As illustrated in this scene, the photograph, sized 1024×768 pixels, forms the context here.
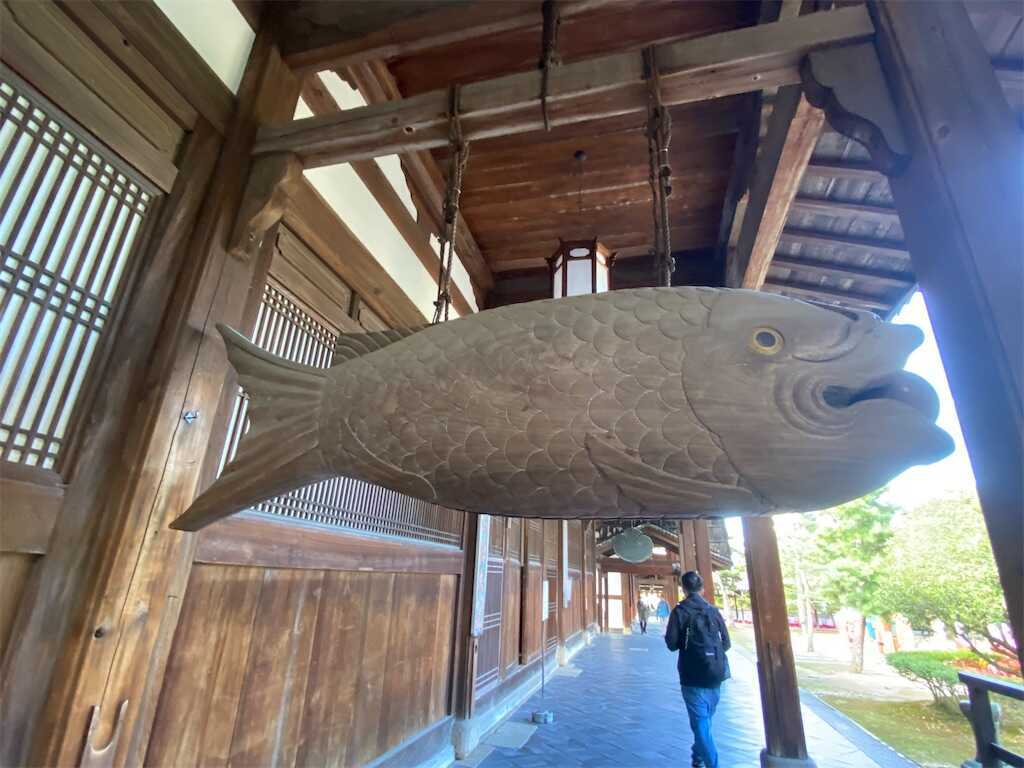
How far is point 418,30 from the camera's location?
2.23m

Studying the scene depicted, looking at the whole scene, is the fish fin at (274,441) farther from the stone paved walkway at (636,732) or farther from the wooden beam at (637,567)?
the wooden beam at (637,567)

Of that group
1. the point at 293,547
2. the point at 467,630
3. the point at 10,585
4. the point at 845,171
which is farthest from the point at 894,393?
the point at 467,630

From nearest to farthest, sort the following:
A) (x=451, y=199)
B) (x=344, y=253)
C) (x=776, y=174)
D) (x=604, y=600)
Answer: (x=451, y=199)
(x=776, y=174)
(x=344, y=253)
(x=604, y=600)

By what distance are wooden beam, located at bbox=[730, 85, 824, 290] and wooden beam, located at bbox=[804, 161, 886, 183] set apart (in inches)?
13.2

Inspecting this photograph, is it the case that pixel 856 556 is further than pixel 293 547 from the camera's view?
Yes

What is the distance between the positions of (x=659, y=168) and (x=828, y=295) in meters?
3.33

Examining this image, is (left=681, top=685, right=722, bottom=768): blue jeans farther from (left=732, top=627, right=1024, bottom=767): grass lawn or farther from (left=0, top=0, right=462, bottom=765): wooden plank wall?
(left=732, top=627, right=1024, bottom=767): grass lawn

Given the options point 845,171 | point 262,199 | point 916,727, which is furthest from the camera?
point 916,727

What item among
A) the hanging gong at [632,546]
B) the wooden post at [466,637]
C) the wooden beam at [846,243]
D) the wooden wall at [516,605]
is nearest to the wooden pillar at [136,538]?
the wooden post at [466,637]

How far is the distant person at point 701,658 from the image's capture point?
161 inches

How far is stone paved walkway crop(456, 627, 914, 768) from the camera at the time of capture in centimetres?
455

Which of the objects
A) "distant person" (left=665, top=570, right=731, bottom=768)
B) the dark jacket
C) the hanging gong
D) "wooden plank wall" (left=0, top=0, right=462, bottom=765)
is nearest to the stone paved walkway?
"distant person" (left=665, top=570, right=731, bottom=768)

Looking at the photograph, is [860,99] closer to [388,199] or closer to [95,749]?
[388,199]

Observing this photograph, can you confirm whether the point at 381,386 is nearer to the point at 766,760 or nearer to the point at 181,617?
the point at 181,617
